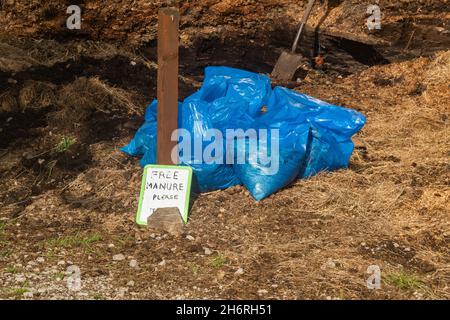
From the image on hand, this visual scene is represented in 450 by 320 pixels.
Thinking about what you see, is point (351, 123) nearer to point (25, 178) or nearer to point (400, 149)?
point (400, 149)

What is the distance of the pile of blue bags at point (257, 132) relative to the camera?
4.26 m

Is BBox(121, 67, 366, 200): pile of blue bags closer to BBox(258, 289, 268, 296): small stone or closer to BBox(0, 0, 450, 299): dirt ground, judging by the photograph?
BBox(0, 0, 450, 299): dirt ground

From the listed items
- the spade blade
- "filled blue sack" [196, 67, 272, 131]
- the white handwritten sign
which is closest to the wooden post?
the white handwritten sign

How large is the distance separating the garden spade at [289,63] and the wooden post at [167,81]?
2.59m

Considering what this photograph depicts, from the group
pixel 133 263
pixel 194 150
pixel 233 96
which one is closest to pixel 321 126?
pixel 233 96

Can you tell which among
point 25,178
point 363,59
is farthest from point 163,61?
point 363,59

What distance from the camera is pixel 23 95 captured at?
5.34 metres

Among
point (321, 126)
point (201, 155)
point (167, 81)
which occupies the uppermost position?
point (167, 81)

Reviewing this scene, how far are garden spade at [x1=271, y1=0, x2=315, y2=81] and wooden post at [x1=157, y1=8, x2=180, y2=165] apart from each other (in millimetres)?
2590

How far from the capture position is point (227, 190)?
→ 173 inches

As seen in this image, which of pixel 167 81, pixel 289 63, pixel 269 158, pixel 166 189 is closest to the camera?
pixel 167 81

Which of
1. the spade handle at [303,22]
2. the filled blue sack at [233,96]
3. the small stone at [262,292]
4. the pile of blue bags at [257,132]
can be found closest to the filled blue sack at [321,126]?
the pile of blue bags at [257,132]

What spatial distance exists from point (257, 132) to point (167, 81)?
2.31ft

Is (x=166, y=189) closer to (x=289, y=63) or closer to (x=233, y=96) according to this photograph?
(x=233, y=96)
